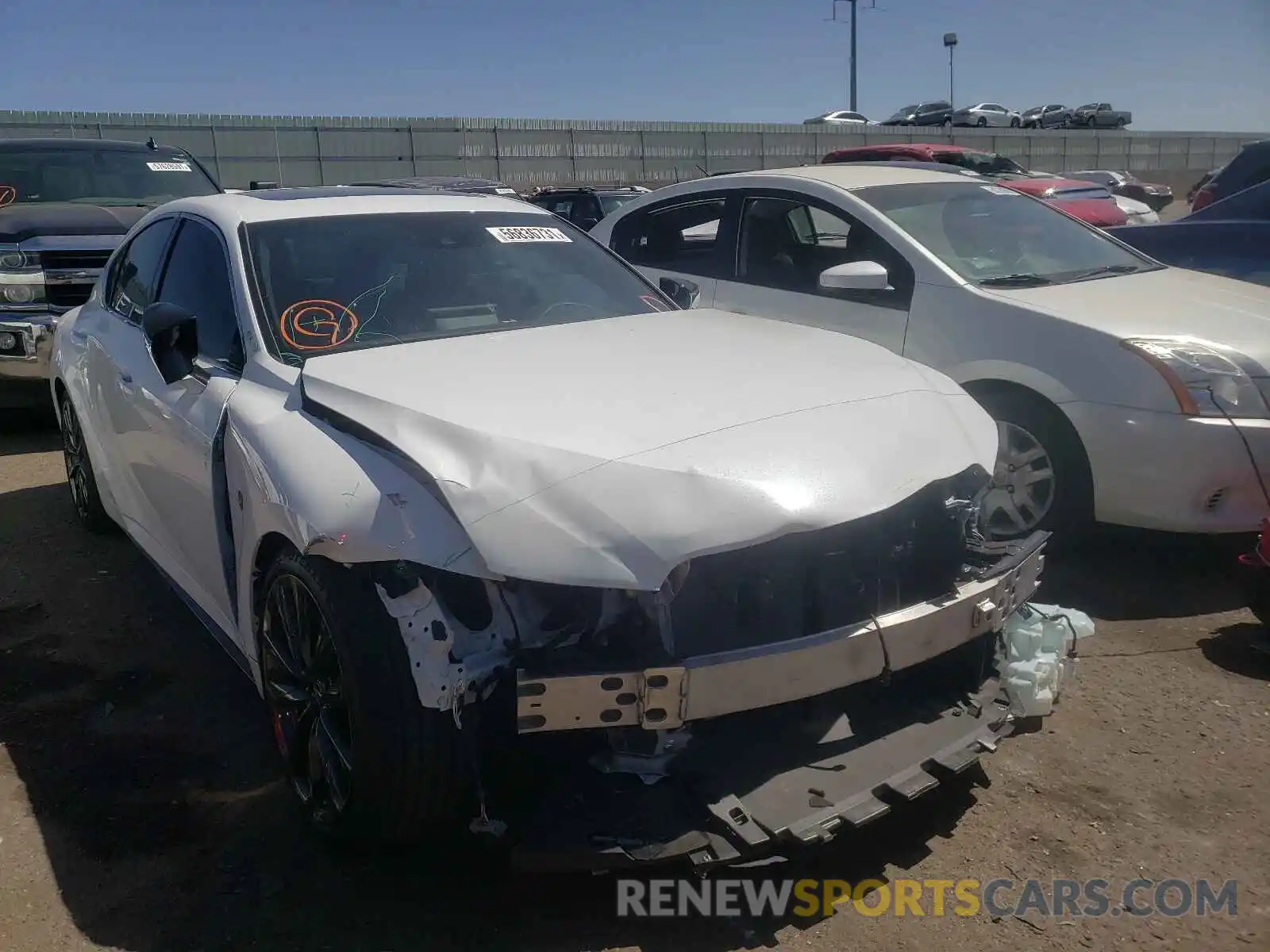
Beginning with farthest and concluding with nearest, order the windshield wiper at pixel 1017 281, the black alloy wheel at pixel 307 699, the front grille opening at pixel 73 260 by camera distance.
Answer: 1. the front grille opening at pixel 73 260
2. the windshield wiper at pixel 1017 281
3. the black alloy wheel at pixel 307 699

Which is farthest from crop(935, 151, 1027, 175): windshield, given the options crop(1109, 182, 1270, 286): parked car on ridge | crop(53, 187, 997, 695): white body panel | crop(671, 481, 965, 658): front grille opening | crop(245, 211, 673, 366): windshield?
crop(671, 481, 965, 658): front grille opening

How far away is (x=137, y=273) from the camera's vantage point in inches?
177

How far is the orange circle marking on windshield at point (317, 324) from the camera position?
3.28 m

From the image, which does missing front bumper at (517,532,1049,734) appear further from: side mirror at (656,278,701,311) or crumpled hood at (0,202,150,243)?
crumpled hood at (0,202,150,243)

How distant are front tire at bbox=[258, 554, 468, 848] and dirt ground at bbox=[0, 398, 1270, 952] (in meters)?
0.22

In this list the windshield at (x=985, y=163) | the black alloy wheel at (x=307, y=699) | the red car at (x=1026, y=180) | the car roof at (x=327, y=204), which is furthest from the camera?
the red car at (x=1026, y=180)

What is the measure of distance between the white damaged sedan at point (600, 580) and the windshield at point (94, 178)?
623 centimetres

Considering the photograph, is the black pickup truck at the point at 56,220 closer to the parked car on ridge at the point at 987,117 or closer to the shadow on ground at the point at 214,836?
the shadow on ground at the point at 214,836

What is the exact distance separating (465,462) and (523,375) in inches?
24.5

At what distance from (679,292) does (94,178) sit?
6.57 m

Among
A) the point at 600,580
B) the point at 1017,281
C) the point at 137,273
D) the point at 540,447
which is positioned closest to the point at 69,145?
the point at 137,273

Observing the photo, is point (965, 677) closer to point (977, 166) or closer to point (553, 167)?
point (977, 166)

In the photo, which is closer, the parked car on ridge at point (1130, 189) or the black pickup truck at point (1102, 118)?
the parked car on ridge at point (1130, 189)

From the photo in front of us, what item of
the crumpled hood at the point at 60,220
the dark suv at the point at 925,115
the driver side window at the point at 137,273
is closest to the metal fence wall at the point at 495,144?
the dark suv at the point at 925,115
